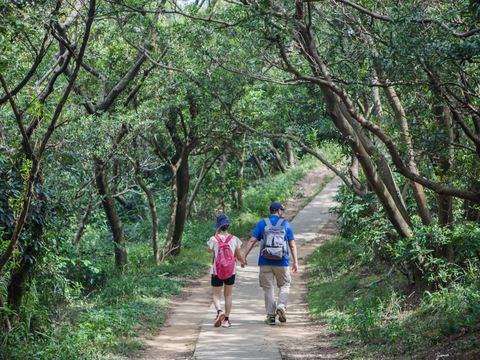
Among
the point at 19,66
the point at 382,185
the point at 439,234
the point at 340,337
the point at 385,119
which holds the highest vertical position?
the point at 19,66

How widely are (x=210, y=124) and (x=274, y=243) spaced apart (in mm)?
7510

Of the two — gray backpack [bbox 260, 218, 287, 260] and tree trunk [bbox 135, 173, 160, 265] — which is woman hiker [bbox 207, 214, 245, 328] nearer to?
gray backpack [bbox 260, 218, 287, 260]

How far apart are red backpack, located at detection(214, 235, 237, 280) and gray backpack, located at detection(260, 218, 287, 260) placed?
0.52 meters

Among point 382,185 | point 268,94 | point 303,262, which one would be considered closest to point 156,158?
point 268,94

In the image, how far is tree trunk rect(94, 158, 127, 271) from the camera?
15.2 metres

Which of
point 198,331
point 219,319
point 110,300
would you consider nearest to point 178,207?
point 110,300

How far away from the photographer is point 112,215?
1644 cm

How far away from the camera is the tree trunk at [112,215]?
1517 centimetres

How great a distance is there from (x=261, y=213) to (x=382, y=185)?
18.4 metres

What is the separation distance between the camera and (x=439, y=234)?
9.68 m

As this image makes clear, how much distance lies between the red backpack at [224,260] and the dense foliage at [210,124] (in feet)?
4.99

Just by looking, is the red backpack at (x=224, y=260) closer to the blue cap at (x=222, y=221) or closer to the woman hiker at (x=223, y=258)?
the woman hiker at (x=223, y=258)

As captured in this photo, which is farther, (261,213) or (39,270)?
(261,213)

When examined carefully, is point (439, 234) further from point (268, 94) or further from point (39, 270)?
point (268, 94)
